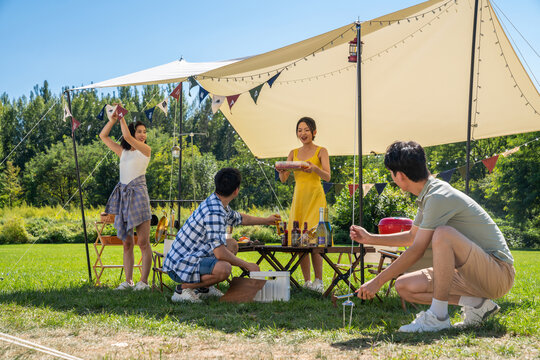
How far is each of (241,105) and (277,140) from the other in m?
0.91

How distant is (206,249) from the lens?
3.69 meters

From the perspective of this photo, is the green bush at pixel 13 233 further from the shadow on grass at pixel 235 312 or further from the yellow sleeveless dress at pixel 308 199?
the yellow sleeveless dress at pixel 308 199

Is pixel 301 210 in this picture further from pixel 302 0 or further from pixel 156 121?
pixel 156 121

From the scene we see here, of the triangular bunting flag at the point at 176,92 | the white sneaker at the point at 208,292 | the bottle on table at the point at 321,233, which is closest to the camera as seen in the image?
the bottle on table at the point at 321,233

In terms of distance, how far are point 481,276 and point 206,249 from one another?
6.28 feet

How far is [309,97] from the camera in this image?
574 centimetres

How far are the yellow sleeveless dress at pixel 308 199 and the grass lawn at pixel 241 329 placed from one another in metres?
0.67

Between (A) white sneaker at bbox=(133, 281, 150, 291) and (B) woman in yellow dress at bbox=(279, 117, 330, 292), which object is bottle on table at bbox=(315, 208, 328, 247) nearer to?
(B) woman in yellow dress at bbox=(279, 117, 330, 292)

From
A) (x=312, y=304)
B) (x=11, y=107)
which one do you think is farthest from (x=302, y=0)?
(x=11, y=107)

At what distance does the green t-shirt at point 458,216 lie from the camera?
2.51 metres

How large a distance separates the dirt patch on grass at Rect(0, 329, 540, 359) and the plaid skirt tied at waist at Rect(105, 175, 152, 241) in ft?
5.90

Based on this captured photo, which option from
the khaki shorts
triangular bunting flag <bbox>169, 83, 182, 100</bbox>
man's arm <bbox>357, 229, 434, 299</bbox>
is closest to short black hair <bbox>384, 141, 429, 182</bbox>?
man's arm <bbox>357, 229, 434, 299</bbox>

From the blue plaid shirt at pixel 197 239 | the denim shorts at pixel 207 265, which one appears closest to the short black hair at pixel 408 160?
the blue plaid shirt at pixel 197 239

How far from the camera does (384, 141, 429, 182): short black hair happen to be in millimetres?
2570
